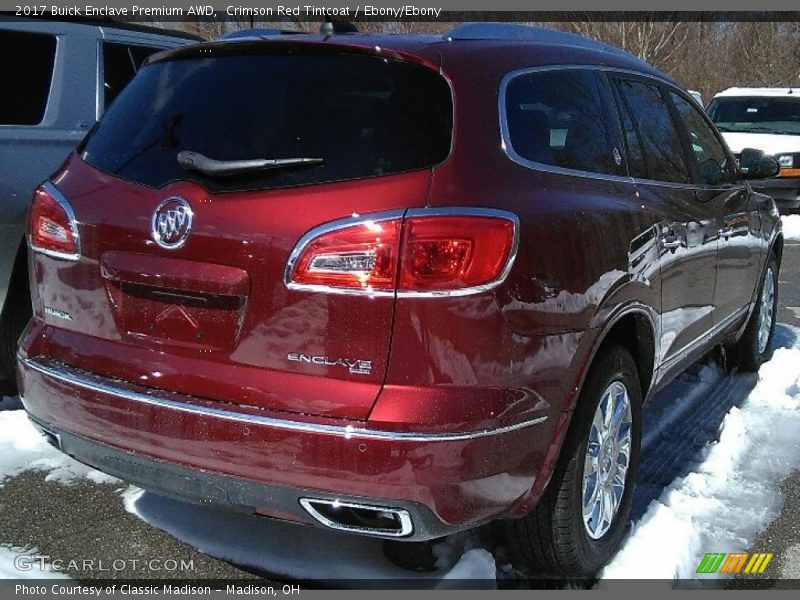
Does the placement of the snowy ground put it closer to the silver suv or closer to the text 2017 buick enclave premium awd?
the text 2017 buick enclave premium awd

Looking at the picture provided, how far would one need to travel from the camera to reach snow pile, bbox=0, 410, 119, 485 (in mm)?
3533

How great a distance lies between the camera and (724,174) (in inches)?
168

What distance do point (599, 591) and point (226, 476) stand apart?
134 centimetres

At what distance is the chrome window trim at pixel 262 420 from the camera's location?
2145 mm

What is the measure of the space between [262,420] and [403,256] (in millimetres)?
570

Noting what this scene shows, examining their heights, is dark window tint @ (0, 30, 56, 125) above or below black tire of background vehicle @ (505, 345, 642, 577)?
above

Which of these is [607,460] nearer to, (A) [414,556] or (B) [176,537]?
(A) [414,556]

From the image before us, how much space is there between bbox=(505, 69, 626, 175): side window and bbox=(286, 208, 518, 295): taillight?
0.43m

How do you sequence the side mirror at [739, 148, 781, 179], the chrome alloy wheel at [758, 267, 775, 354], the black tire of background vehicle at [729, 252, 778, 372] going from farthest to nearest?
1. the chrome alloy wheel at [758, 267, 775, 354]
2. the black tire of background vehicle at [729, 252, 778, 372]
3. the side mirror at [739, 148, 781, 179]

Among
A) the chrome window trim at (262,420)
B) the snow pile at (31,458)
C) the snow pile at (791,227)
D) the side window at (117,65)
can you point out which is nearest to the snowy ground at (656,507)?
the snow pile at (31,458)

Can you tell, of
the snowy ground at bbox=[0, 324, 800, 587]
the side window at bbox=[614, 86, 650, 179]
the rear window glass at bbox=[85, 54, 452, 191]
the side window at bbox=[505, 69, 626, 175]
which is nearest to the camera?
the rear window glass at bbox=[85, 54, 452, 191]

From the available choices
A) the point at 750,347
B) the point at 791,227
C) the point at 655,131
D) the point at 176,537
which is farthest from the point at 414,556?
the point at 791,227

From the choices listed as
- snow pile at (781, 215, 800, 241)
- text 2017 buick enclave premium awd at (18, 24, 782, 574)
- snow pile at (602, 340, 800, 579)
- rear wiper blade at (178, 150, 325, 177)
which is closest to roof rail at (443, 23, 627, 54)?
text 2017 buick enclave premium awd at (18, 24, 782, 574)

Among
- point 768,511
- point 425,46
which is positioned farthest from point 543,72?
point 768,511
